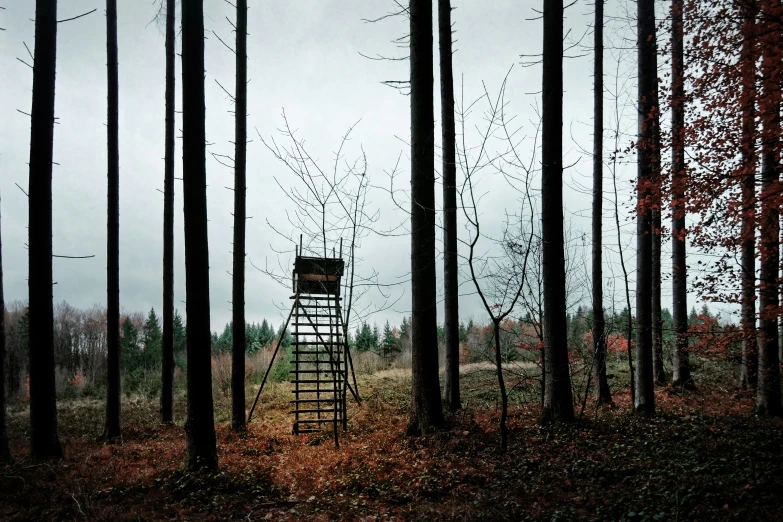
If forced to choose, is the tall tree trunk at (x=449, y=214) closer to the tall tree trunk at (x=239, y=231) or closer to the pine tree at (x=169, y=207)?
the tall tree trunk at (x=239, y=231)

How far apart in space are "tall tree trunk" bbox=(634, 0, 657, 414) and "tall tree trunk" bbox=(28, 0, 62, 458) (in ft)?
36.2

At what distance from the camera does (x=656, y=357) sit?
13.0 m

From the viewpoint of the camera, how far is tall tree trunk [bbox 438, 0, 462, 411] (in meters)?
9.93

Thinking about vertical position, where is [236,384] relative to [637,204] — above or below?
below

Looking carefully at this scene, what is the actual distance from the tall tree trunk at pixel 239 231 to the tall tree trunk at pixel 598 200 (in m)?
8.30

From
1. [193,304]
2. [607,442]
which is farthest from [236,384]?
[607,442]

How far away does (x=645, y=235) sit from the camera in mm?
9133

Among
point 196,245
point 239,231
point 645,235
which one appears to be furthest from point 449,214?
point 196,245

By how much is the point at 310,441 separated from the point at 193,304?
4144mm

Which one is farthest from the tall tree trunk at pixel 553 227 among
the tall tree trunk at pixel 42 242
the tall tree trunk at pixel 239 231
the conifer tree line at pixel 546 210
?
the tall tree trunk at pixel 42 242

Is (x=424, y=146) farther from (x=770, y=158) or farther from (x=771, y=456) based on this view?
(x=771, y=456)

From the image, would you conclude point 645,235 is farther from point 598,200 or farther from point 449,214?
point 449,214

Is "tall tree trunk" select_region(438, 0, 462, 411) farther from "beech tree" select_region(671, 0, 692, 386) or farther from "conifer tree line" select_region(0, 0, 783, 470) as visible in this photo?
"beech tree" select_region(671, 0, 692, 386)

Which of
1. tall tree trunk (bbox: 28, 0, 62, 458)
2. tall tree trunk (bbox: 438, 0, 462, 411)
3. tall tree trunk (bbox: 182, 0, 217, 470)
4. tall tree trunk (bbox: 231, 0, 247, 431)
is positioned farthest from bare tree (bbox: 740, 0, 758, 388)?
tall tree trunk (bbox: 28, 0, 62, 458)
